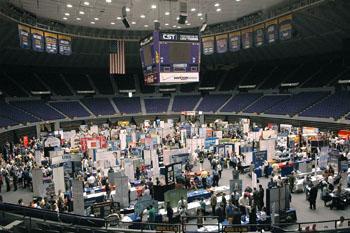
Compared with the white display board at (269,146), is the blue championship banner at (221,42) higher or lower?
higher

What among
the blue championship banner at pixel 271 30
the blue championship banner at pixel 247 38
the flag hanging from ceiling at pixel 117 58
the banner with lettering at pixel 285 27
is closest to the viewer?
the banner with lettering at pixel 285 27

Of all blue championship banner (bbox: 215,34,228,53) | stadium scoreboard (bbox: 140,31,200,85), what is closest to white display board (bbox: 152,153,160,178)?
stadium scoreboard (bbox: 140,31,200,85)

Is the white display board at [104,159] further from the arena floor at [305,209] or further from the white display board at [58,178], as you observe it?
the arena floor at [305,209]

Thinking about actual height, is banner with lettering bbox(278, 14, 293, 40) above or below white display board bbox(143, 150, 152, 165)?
above

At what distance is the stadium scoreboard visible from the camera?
17.2m

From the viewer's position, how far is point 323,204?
15.1 m

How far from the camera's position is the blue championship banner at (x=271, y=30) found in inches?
943

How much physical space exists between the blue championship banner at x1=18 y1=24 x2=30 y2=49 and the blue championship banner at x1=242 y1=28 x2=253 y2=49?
54.7ft

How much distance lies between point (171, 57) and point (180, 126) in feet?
54.6

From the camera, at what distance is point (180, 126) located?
3359cm

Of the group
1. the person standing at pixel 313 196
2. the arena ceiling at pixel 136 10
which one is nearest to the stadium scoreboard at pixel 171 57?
the arena ceiling at pixel 136 10

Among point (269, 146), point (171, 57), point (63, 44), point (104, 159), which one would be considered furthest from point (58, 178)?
point (63, 44)

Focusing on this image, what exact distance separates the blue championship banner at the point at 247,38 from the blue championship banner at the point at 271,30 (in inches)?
59.2

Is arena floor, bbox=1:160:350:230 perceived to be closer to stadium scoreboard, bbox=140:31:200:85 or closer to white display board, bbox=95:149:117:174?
white display board, bbox=95:149:117:174
